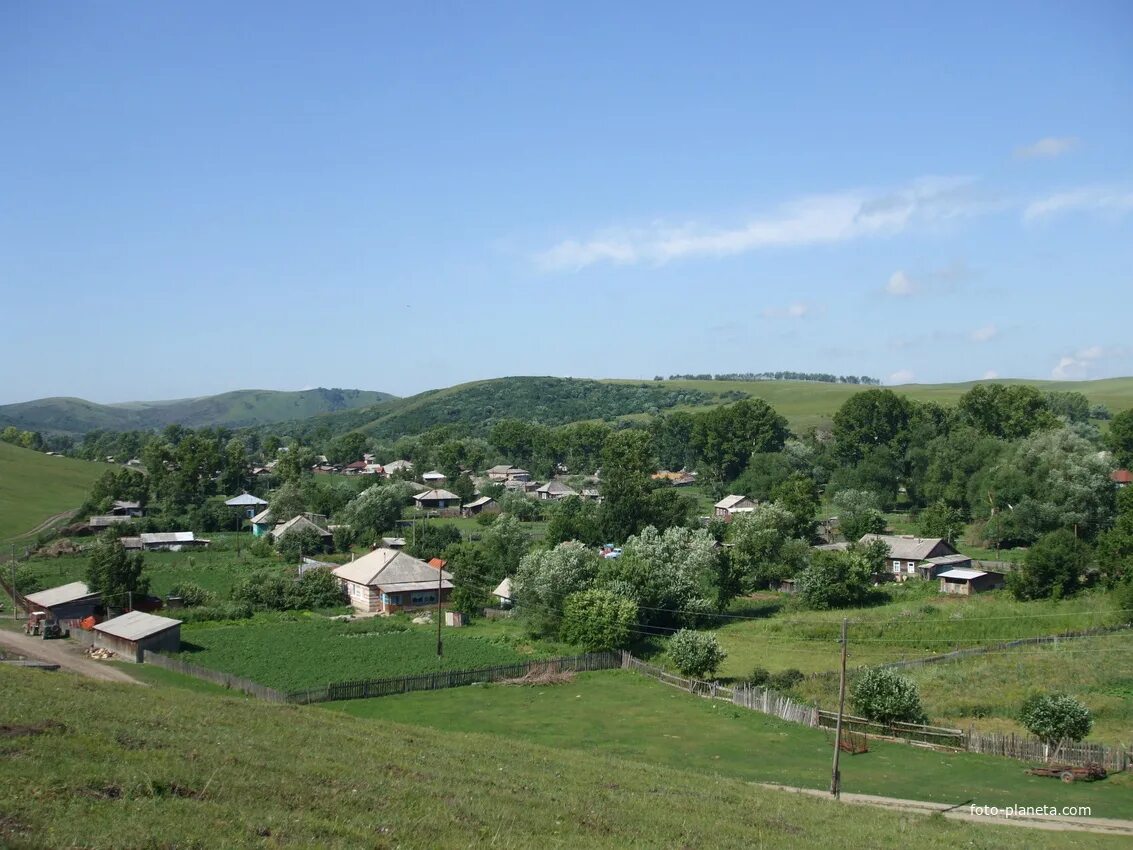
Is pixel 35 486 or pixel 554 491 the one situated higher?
pixel 35 486

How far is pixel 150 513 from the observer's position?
110 meters

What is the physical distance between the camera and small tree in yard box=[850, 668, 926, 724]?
34.6 m

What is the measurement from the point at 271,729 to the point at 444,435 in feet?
482

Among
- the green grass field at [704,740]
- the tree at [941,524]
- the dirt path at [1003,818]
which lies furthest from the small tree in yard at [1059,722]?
the tree at [941,524]

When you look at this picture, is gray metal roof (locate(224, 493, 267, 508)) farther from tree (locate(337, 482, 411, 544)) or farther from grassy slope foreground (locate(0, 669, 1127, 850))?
grassy slope foreground (locate(0, 669, 1127, 850))

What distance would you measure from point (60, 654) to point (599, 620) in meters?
26.5

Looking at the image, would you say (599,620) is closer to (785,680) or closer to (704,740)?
(785,680)

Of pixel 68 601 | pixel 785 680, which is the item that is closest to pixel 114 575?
pixel 68 601

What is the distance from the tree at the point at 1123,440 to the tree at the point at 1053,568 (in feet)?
180

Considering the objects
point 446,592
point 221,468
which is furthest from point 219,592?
point 221,468

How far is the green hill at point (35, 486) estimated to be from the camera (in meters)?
98.9

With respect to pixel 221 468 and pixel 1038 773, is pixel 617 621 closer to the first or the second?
pixel 1038 773

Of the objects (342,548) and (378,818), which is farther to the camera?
(342,548)

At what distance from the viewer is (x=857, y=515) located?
3255 inches
